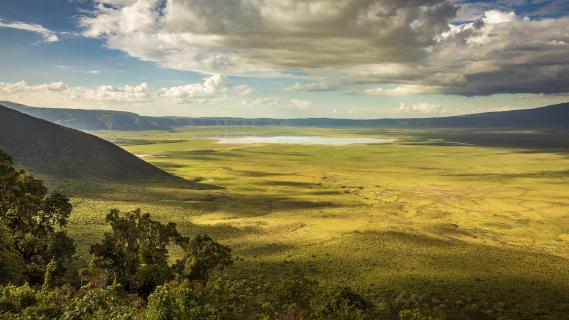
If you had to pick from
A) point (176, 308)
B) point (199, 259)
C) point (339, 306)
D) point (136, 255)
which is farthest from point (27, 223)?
point (339, 306)

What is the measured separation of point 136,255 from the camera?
118ft

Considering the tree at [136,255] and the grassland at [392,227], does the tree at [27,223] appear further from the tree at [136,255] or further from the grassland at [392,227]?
the grassland at [392,227]

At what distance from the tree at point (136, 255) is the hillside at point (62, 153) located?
97902mm

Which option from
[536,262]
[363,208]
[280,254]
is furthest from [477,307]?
[363,208]

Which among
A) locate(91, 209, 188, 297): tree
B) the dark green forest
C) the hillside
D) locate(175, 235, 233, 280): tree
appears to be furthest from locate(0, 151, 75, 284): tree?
the hillside

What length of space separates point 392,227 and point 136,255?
57.8 m

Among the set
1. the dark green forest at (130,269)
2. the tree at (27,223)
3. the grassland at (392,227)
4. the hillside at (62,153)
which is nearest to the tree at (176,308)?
the dark green forest at (130,269)

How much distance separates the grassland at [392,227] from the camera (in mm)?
A: 49328

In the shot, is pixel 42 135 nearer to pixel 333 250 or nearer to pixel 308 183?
pixel 308 183

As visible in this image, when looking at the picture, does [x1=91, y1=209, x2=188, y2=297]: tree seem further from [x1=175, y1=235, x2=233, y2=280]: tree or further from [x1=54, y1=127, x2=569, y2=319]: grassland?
[x1=54, y1=127, x2=569, y2=319]: grassland

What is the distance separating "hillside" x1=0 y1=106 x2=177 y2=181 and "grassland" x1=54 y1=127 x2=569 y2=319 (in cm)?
1732

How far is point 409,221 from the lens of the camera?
89000 mm

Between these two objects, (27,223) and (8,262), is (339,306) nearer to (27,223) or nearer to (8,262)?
(8,262)

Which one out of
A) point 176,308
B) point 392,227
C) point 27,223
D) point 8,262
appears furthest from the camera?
point 392,227
